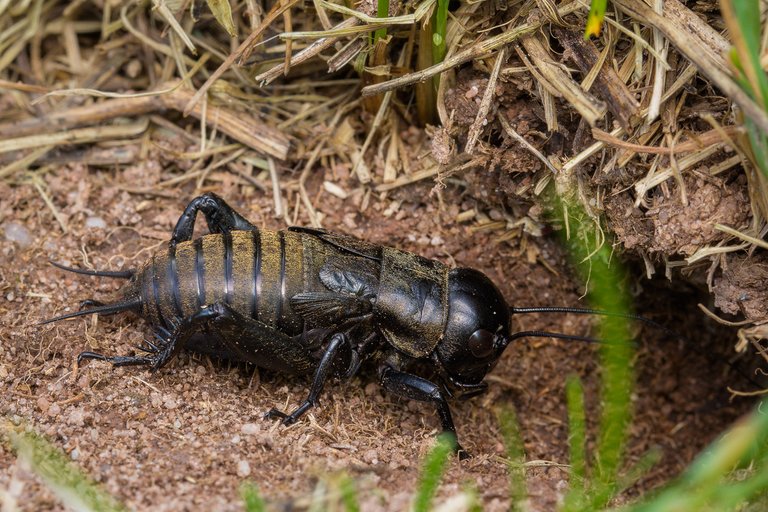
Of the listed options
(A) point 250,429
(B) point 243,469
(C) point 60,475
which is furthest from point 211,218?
(C) point 60,475

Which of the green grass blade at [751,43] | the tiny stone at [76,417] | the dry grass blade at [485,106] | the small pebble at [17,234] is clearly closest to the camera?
the green grass blade at [751,43]

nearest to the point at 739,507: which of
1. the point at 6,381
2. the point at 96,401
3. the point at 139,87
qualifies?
the point at 96,401

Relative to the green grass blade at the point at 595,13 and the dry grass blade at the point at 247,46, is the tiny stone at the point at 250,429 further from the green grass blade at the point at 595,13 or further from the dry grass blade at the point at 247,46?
the green grass blade at the point at 595,13

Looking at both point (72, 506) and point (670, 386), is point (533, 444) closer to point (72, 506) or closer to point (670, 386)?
point (670, 386)

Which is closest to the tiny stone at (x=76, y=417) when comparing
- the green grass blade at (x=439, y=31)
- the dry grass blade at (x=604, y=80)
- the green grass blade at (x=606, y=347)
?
the green grass blade at (x=606, y=347)

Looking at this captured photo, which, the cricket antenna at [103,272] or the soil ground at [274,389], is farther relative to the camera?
the cricket antenna at [103,272]

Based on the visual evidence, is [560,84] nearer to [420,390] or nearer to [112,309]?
[420,390]
